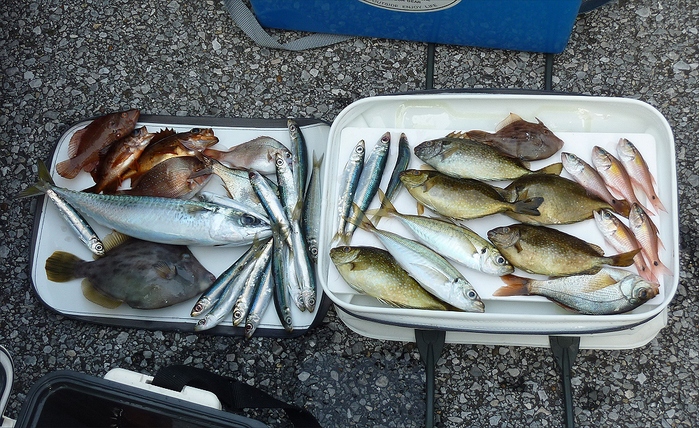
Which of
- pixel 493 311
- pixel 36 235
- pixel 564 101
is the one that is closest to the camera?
pixel 493 311

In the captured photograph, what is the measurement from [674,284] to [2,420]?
1.57 metres

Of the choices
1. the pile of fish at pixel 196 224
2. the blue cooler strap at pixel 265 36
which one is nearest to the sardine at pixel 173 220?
the pile of fish at pixel 196 224

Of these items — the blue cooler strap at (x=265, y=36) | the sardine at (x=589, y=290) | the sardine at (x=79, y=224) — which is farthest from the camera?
the blue cooler strap at (x=265, y=36)

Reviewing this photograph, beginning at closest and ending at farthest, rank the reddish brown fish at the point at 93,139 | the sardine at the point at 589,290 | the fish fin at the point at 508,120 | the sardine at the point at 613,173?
1. the sardine at the point at 589,290
2. the sardine at the point at 613,173
3. the fish fin at the point at 508,120
4. the reddish brown fish at the point at 93,139

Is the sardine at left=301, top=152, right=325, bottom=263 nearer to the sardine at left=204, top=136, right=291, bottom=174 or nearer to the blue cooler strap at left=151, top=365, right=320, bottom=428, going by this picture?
the sardine at left=204, top=136, right=291, bottom=174

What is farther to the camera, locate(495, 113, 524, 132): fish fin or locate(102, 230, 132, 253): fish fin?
locate(102, 230, 132, 253): fish fin

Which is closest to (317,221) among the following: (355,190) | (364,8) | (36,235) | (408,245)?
(355,190)

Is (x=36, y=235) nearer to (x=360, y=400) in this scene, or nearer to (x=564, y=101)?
(x=360, y=400)

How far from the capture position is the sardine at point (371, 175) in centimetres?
159

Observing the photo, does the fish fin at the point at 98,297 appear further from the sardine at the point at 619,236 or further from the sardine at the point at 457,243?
the sardine at the point at 619,236

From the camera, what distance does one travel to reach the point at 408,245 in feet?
4.96

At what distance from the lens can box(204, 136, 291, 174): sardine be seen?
6.18 feet

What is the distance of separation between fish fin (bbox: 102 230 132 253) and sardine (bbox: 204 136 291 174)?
382 mm

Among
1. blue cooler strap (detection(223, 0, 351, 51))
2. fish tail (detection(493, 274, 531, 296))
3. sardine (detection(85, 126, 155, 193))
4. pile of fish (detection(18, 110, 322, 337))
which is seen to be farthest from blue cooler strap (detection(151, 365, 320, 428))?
blue cooler strap (detection(223, 0, 351, 51))
